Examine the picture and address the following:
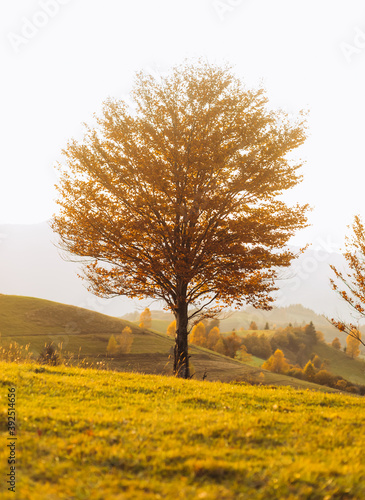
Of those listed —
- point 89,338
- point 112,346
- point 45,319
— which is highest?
point 45,319

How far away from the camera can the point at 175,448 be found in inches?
206

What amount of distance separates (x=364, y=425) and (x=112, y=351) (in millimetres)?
51400

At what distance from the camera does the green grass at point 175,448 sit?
4.26m

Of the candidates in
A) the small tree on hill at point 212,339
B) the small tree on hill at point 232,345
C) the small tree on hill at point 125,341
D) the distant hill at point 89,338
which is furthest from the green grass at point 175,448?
the small tree on hill at point 212,339

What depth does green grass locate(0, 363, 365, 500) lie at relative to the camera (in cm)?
426

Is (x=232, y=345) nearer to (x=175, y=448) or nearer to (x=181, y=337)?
(x=181, y=337)

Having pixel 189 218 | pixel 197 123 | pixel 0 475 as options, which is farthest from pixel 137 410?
pixel 197 123

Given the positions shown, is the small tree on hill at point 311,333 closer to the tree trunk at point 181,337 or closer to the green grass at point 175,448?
the tree trunk at point 181,337

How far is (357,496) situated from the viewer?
4.20 meters

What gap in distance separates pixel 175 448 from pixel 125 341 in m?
58.3

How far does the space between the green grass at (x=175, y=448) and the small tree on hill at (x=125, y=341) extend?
49.9 metres

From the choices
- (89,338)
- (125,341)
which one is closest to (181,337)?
(125,341)

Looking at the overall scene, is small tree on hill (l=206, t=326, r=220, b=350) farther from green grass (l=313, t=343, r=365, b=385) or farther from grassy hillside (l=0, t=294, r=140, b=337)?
grassy hillside (l=0, t=294, r=140, b=337)

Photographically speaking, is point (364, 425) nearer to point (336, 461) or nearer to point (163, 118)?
point (336, 461)
